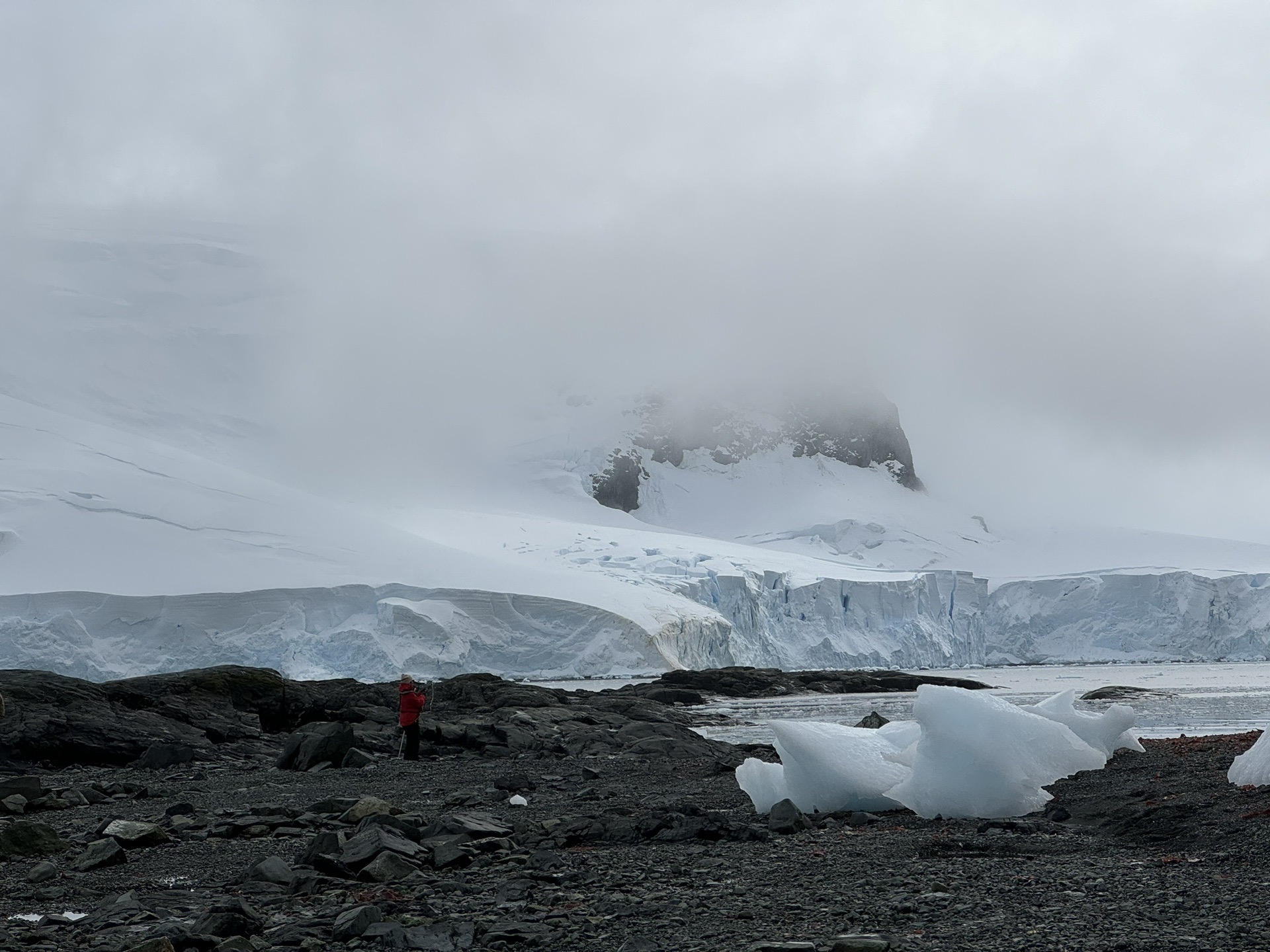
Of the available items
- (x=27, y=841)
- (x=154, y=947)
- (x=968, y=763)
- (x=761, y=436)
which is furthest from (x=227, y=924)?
(x=761, y=436)

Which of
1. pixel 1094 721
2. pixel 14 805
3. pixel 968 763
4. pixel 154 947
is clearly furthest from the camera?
pixel 1094 721

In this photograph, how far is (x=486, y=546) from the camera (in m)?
47.9

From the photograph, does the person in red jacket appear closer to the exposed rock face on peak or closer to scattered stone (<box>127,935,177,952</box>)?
scattered stone (<box>127,935,177,952</box>)

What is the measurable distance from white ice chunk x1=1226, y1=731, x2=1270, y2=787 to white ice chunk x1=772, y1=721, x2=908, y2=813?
202 centimetres

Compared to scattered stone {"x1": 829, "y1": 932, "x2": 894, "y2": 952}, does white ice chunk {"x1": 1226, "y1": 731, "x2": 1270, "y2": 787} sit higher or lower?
higher

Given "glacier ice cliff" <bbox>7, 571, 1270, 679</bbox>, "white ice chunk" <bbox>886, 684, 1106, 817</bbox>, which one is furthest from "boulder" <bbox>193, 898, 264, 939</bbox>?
"glacier ice cliff" <bbox>7, 571, 1270, 679</bbox>

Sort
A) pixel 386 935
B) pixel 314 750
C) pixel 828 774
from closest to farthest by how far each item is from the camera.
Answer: pixel 386 935 → pixel 828 774 → pixel 314 750

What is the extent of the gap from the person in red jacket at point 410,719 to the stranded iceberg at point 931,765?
5203 mm

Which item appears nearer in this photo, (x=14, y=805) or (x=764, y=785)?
(x=764, y=785)

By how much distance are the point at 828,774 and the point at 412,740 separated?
605 centimetres

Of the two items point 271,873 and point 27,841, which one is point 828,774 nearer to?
point 271,873

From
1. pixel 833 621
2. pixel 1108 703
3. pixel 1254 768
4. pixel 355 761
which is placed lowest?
pixel 1108 703

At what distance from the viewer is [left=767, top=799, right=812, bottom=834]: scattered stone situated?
641cm

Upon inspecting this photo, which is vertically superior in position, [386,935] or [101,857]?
[386,935]
